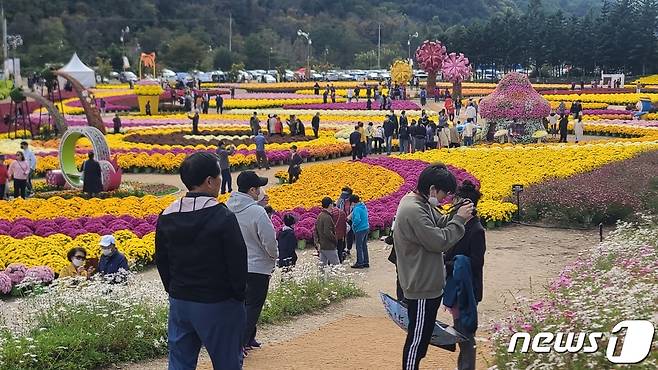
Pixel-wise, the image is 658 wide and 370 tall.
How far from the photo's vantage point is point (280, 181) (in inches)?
871

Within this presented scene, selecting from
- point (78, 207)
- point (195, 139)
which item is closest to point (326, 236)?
point (78, 207)

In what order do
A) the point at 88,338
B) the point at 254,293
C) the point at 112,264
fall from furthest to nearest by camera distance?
the point at 112,264
the point at 88,338
the point at 254,293

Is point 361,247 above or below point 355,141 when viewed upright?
below

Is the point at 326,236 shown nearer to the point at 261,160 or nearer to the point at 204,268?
the point at 204,268

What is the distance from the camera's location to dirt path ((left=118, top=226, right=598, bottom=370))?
7.43 metres

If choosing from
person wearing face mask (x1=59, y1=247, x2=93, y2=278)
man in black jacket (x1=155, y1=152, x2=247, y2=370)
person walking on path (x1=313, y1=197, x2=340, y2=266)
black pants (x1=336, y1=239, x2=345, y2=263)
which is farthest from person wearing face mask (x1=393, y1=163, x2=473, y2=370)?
black pants (x1=336, y1=239, x2=345, y2=263)

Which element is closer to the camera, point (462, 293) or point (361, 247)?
point (462, 293)

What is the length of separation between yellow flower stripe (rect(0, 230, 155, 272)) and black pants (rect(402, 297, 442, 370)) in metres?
6.60

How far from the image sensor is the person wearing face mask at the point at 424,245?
5805 millimetres

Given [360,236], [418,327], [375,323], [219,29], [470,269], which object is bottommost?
[375,323]

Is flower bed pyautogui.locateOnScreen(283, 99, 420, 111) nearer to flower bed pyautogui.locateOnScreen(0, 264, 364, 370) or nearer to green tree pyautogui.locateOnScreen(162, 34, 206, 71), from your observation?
flower bed pyautogui.locateOnScreen(0, 264, 364, 370)

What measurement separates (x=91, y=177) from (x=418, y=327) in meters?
13.5

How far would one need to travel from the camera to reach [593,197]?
583 inches

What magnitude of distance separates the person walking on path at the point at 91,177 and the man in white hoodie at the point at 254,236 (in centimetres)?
1203
